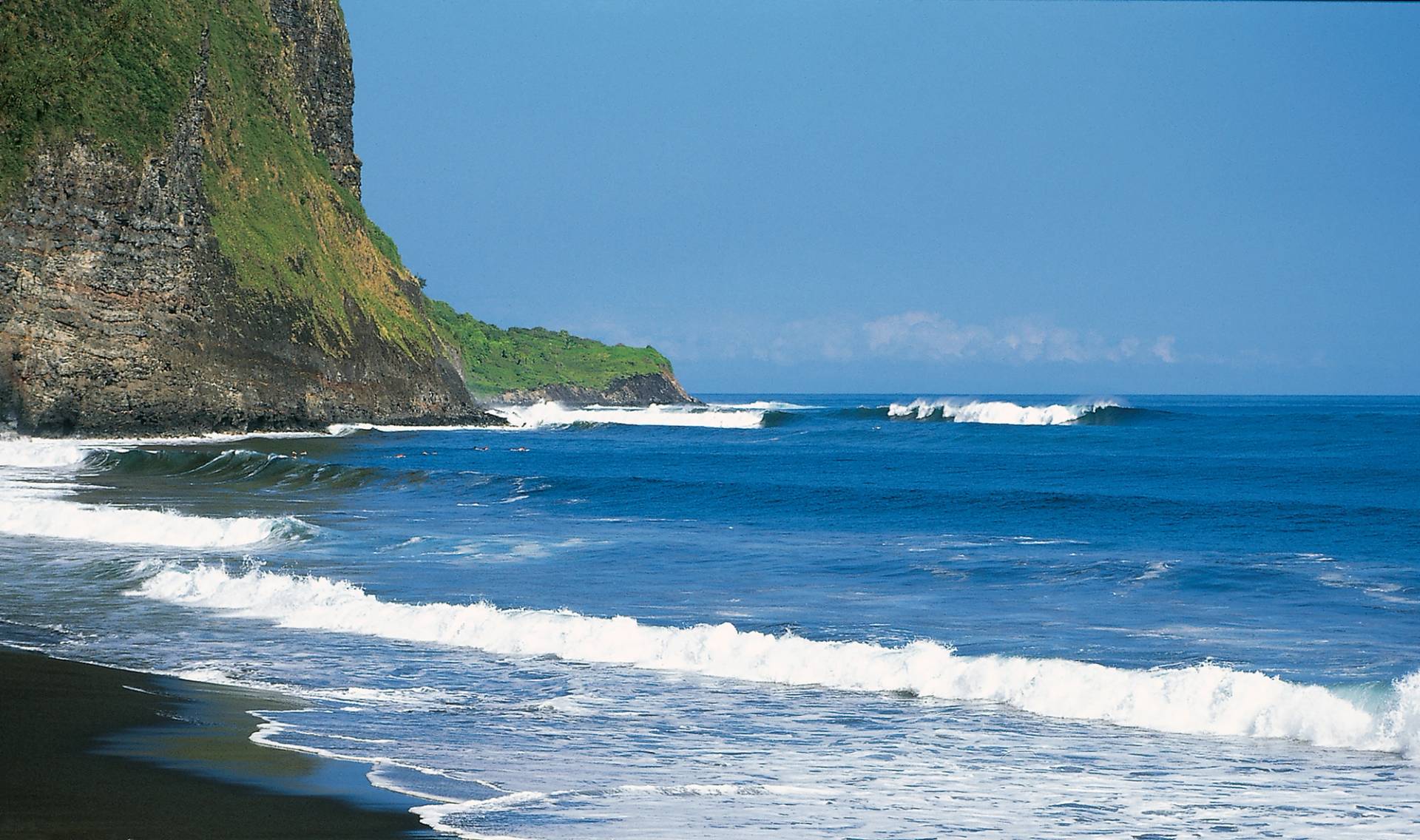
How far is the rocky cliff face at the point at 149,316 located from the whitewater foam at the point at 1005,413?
41.1m

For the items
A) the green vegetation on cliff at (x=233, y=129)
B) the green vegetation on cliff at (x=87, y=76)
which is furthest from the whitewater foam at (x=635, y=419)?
the green vegetation on cliff at (x=87, y=76)

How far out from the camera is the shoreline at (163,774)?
6.74 m

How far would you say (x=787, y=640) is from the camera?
1302 cm

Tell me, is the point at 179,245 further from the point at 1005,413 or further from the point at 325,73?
the point at 1005,413

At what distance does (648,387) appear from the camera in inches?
5404

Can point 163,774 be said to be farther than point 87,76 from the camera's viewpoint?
No

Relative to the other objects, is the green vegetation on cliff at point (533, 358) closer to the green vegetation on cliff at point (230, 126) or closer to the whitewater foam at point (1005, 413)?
the green vegetation on cliff at point (230, 126)

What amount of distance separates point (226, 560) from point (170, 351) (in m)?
34.1

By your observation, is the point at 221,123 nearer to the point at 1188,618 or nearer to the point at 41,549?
the point at 41,549

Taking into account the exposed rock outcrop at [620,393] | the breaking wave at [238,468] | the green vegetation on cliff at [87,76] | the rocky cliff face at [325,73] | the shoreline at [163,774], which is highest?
the rocky cliff face at [325,73]

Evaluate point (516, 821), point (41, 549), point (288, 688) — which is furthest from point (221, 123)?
point (516, 821)

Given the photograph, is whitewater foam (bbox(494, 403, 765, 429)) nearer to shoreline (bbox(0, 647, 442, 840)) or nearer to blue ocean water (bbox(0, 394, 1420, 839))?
Result: blue ocean water (bbox(0, 394, 1420, 839))

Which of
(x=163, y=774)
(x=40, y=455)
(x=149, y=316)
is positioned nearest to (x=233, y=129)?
(x=149, y=316)

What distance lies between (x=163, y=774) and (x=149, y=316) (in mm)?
46093
